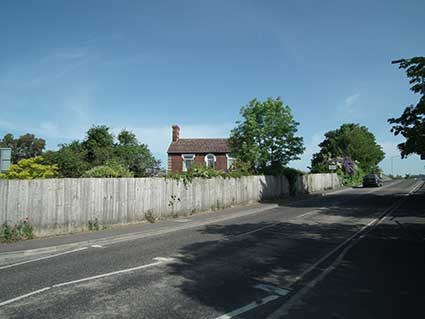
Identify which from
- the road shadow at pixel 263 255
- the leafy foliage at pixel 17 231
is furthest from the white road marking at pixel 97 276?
the leafy foliage at pixel 17 231

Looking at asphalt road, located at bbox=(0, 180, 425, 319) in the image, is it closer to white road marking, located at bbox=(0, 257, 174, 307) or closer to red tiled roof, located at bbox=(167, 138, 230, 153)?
white road marking, located at bbox=(0, 257, 174, 307)

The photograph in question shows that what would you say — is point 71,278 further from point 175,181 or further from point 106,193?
point 175,181

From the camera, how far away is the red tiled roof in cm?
4234

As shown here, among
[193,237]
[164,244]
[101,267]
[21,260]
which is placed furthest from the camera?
[193,237]

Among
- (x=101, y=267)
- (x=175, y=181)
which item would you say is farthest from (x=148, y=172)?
(x=101, y=267)

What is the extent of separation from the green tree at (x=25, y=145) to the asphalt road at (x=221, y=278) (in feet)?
197

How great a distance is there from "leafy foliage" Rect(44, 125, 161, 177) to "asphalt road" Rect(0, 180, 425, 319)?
20.0ft

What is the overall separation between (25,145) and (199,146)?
128 feet

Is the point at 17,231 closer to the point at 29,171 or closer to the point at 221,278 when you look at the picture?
the point at 29,171

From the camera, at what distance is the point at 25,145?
62.6 metres

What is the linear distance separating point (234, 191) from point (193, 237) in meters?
11.1

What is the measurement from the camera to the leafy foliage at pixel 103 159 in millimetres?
16109

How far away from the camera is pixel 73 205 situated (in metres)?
12.5

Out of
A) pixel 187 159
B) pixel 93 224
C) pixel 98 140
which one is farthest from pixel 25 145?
pixel 93 224
